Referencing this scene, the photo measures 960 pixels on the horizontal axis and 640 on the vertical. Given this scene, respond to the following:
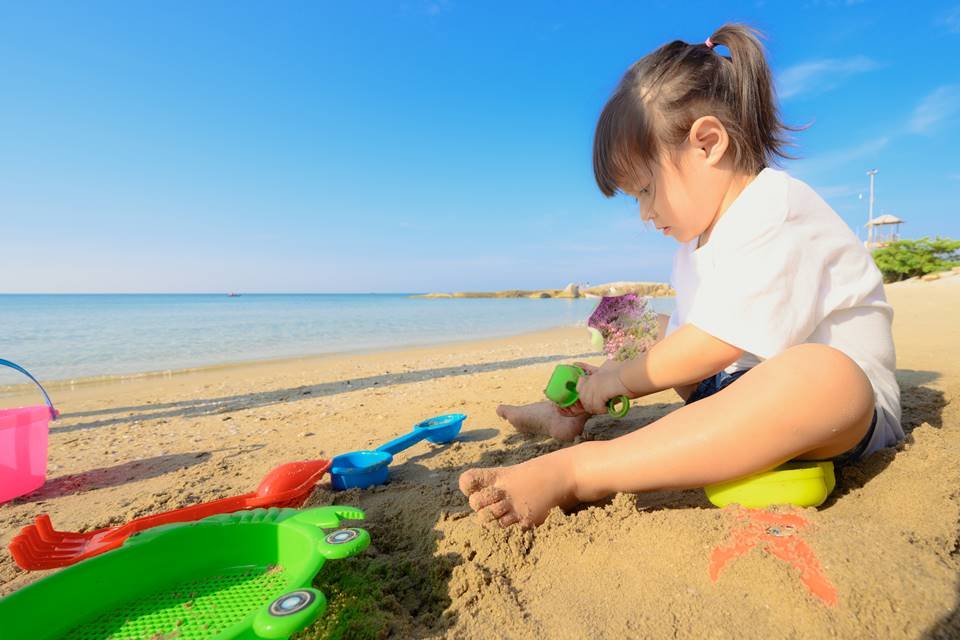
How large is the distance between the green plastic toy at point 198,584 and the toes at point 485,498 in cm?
25

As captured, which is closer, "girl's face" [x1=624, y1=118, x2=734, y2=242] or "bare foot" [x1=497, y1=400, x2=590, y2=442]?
"girl's face" [x1=624, y1=118, x2=734, y2=242]

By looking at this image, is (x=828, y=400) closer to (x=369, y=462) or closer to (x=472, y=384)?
(x=369, y=462)

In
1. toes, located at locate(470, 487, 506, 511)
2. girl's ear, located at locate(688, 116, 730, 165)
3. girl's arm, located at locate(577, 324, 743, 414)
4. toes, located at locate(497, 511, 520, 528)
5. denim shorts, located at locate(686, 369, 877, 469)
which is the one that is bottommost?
toes, located at locate(497, 511, 520, 528)

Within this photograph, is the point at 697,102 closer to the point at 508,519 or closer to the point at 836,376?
the point at 836,376

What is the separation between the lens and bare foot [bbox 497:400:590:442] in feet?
6.57

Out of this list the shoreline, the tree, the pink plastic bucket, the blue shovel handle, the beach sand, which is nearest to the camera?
the beach sand

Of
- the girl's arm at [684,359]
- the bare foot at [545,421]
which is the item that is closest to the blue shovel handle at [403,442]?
the bare foot at [545,421]

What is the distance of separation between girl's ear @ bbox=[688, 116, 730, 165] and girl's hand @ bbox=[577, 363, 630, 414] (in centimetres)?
67

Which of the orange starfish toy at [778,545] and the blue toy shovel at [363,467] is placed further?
the blue toy shovel at [363,467]

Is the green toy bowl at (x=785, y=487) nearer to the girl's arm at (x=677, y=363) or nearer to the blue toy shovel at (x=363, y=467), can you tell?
the girl's arm at (x=677, y=363)

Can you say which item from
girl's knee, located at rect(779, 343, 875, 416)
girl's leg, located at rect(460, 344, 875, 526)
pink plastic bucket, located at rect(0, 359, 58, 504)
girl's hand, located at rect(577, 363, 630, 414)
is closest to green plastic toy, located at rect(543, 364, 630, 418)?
girl's hand, located at rect(577, 363, 630, 414)

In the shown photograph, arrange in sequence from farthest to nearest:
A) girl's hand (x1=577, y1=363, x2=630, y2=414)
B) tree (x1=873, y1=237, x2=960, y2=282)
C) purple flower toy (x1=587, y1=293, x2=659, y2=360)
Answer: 1. tree (x1=873, y1=237, x2=960, y2=282)
2. purple flower toy (x1=587, y1=293, x2=659, y2=360)
3. girl's hand (x1=577, y1=363, x2=630, y2=414)

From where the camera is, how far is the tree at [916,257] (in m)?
15.3

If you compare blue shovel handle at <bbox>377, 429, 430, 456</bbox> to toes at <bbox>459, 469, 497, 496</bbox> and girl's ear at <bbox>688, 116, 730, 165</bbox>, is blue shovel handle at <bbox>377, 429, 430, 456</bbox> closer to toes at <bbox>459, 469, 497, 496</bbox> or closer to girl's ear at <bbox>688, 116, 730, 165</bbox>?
toes at <bbox>459, 469, 497, 496</bbox>
